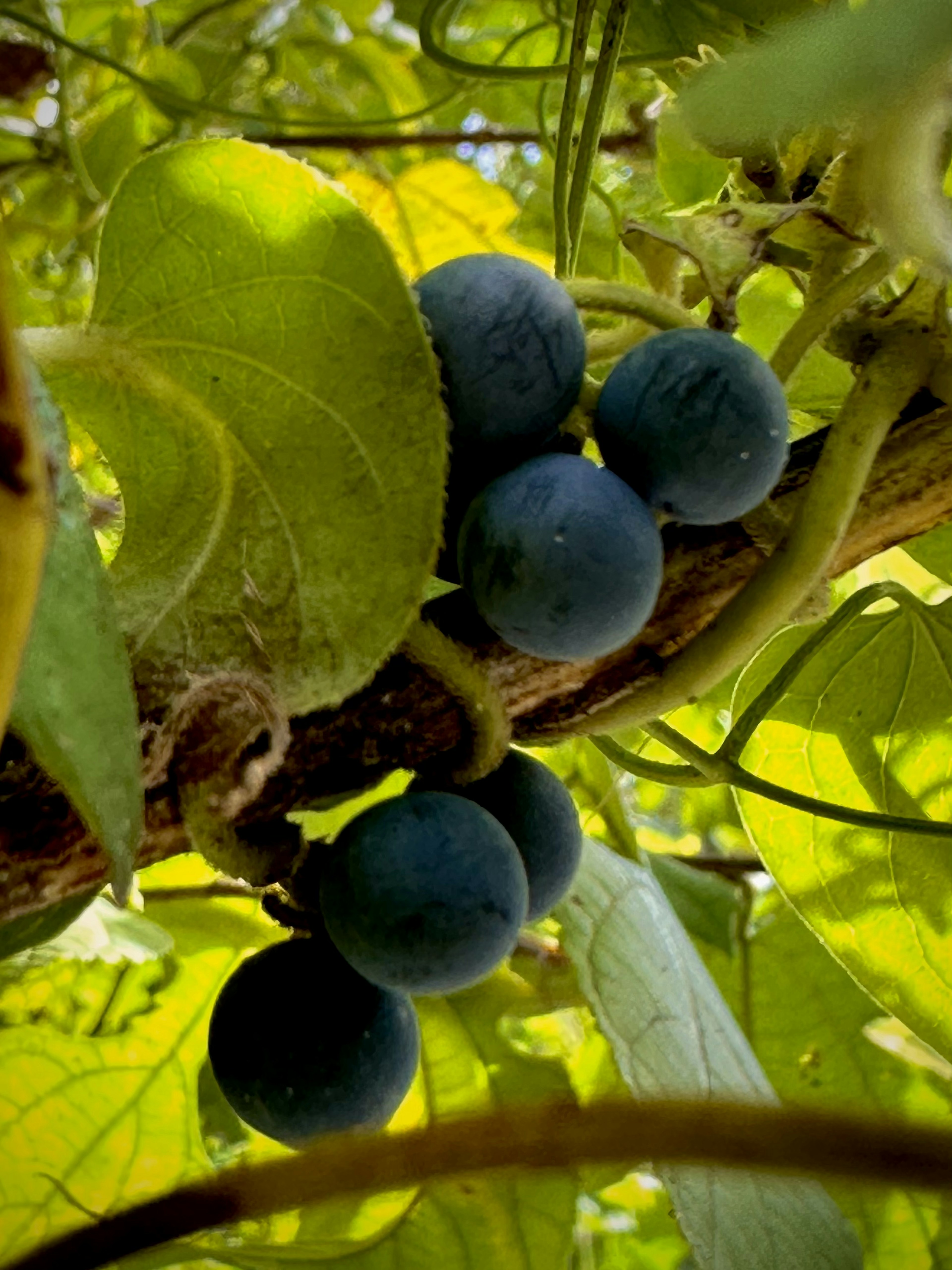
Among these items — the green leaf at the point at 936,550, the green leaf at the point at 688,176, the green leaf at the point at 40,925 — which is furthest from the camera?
the green leaf at the point at 688,176

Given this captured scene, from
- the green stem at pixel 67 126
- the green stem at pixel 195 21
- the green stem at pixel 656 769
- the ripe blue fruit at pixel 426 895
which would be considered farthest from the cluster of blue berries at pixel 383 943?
the green stem at pixel 195 21

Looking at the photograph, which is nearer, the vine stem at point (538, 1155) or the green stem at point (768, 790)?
the vine stem at point (538, 1155)

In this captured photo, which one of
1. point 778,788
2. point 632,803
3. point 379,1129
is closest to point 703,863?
point 632,803

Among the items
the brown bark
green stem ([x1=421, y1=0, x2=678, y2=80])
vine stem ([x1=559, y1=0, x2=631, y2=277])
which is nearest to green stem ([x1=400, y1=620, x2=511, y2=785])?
the brown bark

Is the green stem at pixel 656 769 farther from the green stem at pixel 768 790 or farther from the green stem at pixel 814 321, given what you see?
the green stem at pixel 814 321

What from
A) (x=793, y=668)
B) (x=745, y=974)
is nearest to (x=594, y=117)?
(x=793, y=668)

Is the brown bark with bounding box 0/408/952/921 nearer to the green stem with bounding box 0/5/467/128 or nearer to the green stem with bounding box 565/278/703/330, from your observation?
the green stem with bounding box 565/278/703/330

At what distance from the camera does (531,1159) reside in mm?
269

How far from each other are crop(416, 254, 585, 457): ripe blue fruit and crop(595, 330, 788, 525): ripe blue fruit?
0.02m

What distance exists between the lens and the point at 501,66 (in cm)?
85

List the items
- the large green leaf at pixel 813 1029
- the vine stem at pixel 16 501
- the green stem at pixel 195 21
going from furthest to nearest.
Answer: the green stem at pixel 195 21, the large green leaf at pixel 813 1029, the vine stem at pixel 16 501

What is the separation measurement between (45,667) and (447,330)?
16 centimetres

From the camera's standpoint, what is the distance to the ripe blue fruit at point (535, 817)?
47 centimetres

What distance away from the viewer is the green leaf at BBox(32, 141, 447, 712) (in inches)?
14.8
